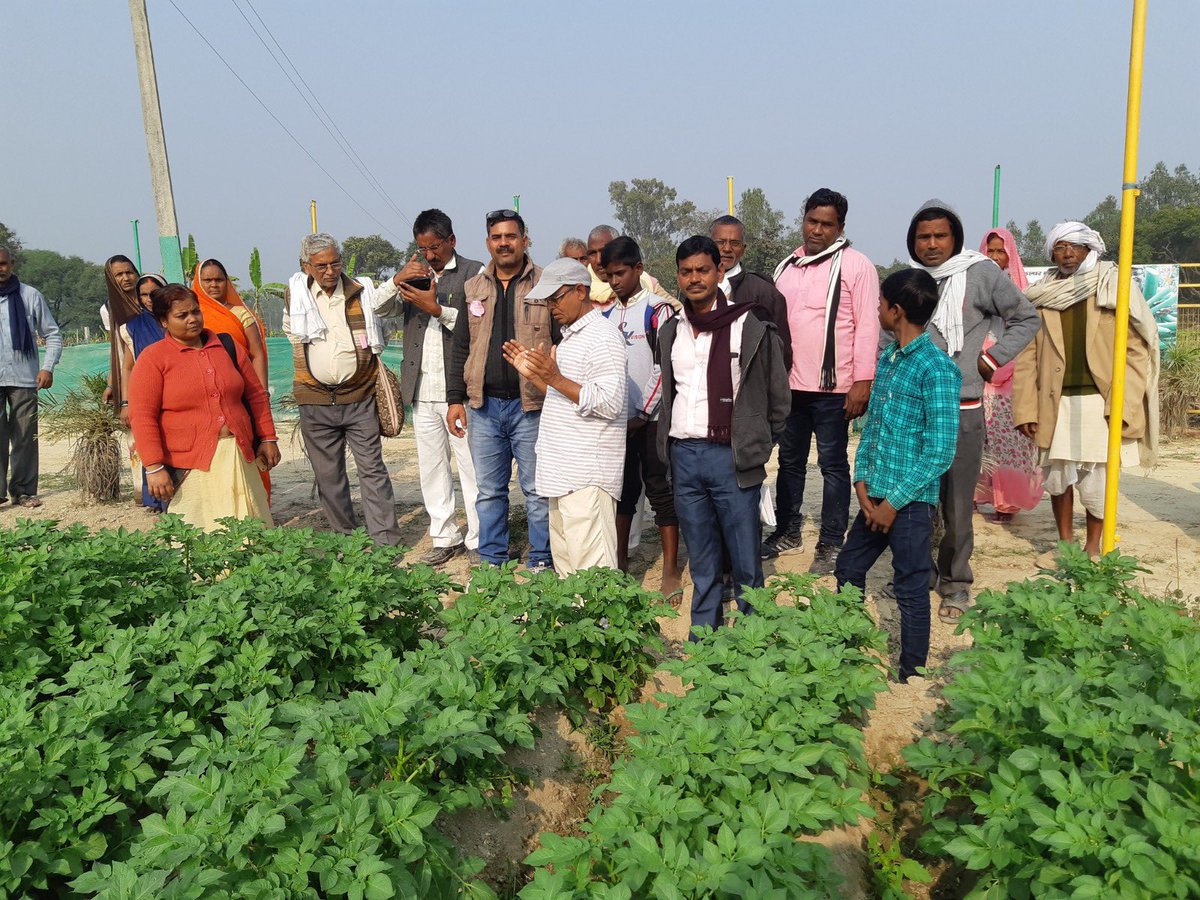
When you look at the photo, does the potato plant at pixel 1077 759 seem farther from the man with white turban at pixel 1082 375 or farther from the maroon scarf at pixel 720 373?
the man with white turban at pixel 1082 375

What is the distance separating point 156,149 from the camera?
930 cm

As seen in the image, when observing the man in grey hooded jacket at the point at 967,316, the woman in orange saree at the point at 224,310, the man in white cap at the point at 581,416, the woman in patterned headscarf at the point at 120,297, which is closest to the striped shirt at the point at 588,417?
the man in white cap at the point at 581,416

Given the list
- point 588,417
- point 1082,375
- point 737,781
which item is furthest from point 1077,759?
point 1082,375

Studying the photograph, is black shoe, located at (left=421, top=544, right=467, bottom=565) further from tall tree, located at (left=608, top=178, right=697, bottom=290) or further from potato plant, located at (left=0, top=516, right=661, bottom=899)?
tall tree, located at (left=608, top=178, right=697, bottom=290)

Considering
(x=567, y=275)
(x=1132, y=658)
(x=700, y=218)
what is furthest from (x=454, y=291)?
(x=700, y=218)

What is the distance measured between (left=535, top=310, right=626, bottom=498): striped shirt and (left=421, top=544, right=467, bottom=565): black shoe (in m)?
2.03

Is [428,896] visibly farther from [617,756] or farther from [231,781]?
[617,756]

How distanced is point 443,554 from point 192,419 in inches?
73.2

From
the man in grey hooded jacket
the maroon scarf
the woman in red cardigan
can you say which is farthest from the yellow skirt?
the man in grey hooded jacket

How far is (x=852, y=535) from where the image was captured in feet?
12.3

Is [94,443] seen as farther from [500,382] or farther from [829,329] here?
Answer: [829,329]

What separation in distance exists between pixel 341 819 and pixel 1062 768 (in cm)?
166

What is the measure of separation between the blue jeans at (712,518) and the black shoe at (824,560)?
1.38 m

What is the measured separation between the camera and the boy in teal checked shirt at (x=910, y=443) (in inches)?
134
